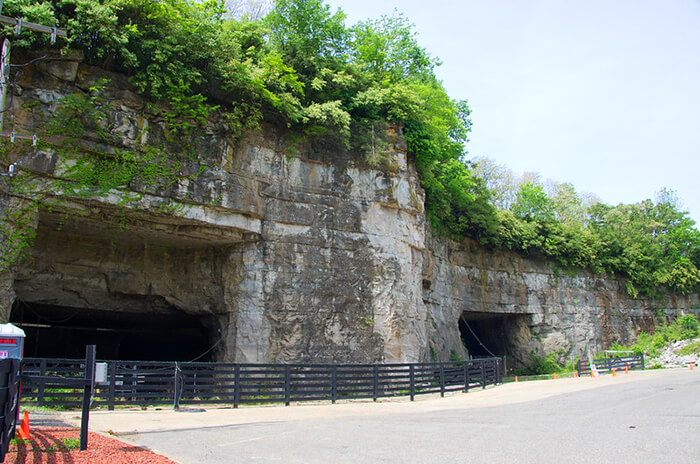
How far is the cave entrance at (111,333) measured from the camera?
21.3m

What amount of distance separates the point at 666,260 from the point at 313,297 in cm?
3201

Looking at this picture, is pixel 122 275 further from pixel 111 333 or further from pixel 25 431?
pixel 25 431

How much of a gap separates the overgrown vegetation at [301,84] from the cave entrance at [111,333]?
8.11 metres

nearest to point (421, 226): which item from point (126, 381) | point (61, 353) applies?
point (126, 381)

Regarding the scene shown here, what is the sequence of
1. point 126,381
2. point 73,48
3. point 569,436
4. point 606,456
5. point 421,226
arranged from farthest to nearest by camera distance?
point 421,226 → point 73,48 → point 126,381 → point 569,436 → point 606,456

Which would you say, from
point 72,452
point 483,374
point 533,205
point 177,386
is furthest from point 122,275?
point 533,205

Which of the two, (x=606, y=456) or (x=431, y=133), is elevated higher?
(x=431, y=133)

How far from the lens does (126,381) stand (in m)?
13.6

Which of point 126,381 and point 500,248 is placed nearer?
point 126,381

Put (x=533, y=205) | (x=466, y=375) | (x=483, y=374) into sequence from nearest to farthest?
(x=466, y=375)
(x=483, y=374)
(x=533, y=205)

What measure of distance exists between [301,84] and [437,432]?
1425 centimetres

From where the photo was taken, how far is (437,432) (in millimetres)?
9164

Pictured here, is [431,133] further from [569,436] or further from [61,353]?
[61,353]

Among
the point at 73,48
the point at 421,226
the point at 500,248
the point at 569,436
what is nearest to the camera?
the point at 569,436
